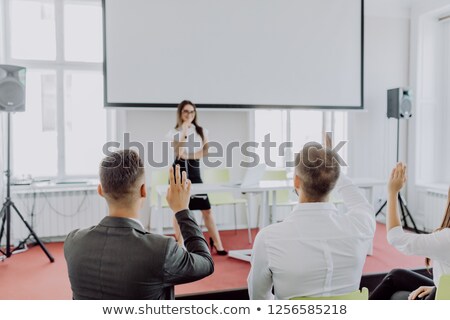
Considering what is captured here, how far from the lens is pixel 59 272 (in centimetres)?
345

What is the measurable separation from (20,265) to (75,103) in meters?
1.91

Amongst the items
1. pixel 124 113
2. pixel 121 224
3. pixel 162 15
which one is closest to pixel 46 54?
pixel 124 113

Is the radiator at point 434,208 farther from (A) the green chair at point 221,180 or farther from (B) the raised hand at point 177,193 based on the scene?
(B) the raised hand at point 177,193

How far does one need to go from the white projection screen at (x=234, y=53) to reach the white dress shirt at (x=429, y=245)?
121 inches

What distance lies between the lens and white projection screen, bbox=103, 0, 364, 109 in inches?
163

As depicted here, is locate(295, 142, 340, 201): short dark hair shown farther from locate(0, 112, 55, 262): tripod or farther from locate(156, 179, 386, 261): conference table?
locate(0, 112, 55, 262): tripod

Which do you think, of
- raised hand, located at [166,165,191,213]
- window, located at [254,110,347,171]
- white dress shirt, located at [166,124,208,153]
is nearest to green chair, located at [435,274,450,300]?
raised hand, located at [166,165,191,213]

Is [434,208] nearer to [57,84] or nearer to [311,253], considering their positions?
[311,253]

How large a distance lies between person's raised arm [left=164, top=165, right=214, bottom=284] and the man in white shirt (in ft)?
0.75

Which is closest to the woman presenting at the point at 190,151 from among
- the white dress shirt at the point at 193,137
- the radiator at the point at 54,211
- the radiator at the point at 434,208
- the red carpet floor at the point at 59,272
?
the white dress shirt at the point at 193,137

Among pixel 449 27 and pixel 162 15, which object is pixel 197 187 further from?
pixel 449 27

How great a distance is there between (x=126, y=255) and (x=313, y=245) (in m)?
0.63

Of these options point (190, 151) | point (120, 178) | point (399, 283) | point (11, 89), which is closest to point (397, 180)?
point (399, 283)

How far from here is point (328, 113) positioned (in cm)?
543
